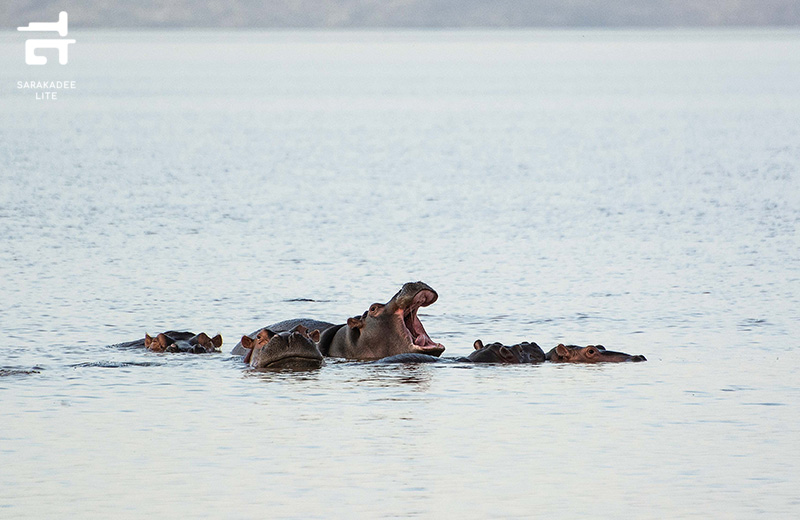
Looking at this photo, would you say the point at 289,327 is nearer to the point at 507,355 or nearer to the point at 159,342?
the point at 159,342

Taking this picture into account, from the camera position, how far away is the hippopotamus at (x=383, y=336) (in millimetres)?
16141

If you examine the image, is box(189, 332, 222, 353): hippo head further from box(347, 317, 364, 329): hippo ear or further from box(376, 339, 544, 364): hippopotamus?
box(376, 339, 544, 364): hippopotamus

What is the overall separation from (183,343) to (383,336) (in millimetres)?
2157

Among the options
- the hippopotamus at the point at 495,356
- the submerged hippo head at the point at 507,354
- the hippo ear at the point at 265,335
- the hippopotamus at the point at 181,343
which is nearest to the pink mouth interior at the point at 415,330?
the hippopotamus at the point at 495,356

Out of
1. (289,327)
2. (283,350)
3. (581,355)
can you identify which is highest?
(289,327)

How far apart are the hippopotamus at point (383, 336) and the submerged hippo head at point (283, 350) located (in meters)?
0.52

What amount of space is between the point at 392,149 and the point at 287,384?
40.0 meters

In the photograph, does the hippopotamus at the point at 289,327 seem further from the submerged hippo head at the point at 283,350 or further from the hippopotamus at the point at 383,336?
the submerged hippo head at the point at 283,350

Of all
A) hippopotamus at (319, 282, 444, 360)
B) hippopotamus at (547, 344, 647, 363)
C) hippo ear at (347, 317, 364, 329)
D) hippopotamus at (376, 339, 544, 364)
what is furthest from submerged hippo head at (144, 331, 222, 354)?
hippopotamus at (547, 344, 647, 363)

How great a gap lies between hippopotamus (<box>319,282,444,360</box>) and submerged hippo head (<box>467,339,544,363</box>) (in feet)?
1.24

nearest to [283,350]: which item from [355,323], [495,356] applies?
[355,323]

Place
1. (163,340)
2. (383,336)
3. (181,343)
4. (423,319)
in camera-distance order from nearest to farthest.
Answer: (383,336)
(163,340)
(181,343)
(423,319)

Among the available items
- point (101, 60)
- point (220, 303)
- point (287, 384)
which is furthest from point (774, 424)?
point (101, 60)

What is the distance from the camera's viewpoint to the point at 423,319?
19.5 metres
